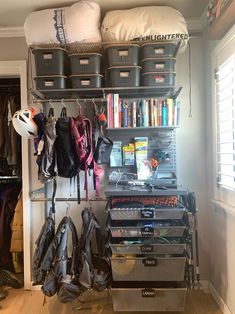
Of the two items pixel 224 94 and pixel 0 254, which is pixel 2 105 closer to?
pixel 0 254

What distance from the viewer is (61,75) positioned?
88.5 inches

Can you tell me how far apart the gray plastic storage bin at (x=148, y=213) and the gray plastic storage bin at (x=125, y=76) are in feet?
3.23

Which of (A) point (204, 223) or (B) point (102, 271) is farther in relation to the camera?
(A) point (204, 223)

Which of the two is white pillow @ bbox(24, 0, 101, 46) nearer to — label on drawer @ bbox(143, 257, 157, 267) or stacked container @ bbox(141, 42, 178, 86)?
stacked container @ bbox(141, 42, 178, 86)

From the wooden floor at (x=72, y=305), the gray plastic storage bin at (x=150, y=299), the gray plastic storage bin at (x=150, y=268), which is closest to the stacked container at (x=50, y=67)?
the gray plastic storage bin at (x=150, y=268)

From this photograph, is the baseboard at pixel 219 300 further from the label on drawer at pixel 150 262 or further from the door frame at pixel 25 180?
the door frame at pixel 25 180

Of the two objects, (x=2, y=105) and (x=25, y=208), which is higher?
(x=2, y=105)

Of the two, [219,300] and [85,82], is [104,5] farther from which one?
[219,300]

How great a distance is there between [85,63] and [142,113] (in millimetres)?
607

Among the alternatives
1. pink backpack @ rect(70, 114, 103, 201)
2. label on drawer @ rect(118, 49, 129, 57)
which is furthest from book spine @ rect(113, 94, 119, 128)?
label on drawer @ rect(118, 49, 129, 57)

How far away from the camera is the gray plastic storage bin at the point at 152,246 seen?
6.76 ft

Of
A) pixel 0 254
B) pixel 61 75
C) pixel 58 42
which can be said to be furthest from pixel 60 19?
pixel 0 254

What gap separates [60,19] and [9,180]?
6.04ft

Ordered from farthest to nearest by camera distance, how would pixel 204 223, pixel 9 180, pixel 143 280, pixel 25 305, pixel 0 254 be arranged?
pixel 9 180 → pixel 0 254 → pixel 204 223 → pixel 25 305 → pixel 143 280
